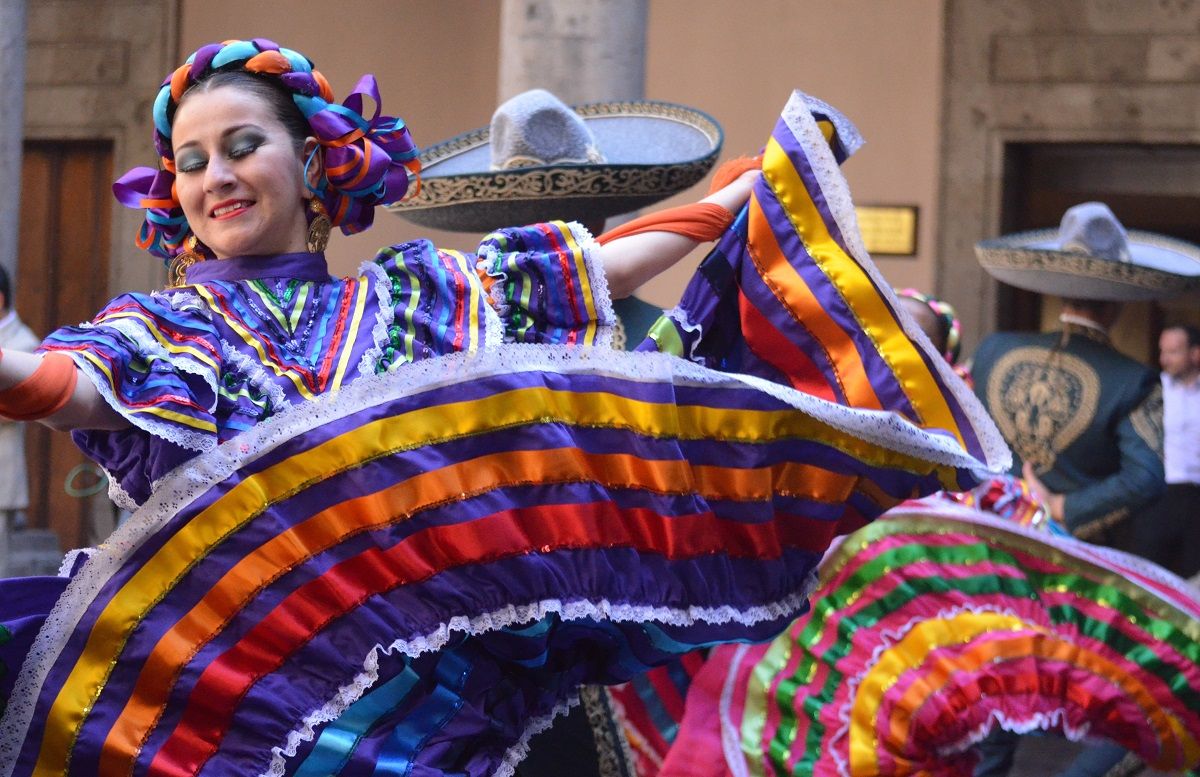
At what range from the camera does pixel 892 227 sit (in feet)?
27.1

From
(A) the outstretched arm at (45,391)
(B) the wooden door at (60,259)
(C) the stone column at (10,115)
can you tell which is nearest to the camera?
(A) the outstretched arm at (45,391)

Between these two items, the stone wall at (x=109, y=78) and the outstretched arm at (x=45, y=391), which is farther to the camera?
the stone wall at (x=109, y=78)

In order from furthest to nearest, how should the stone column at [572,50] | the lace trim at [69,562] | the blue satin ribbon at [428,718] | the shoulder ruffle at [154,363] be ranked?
the stone column at [572,50] → the lace trim at [69,562] → the blue satin ribbon at [428,718] → the shoulder ruffle at [154,363]

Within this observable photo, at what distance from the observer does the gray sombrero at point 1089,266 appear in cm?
519

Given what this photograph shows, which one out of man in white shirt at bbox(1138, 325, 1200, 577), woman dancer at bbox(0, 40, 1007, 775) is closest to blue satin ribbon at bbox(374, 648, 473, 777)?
woman dancer at bbox(0, 40, 1007, 775)

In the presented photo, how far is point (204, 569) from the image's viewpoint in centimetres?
198

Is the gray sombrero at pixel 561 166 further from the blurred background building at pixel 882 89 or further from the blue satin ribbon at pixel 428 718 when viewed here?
the blurred background building at pixel 882 89

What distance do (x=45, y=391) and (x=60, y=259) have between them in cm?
833

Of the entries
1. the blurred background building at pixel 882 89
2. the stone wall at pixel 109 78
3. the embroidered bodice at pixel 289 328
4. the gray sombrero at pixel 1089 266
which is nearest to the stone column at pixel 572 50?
the gray sombrero at pixel 1089 266

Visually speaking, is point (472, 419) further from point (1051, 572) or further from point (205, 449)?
point (1051, 572)

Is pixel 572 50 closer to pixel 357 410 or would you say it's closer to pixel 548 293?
pixel 548 293

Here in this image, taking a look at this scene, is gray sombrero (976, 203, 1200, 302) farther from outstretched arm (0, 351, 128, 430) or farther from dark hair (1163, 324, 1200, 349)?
outstretched arm (0, 351, 128, 430)

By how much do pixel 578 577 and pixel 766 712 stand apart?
1.35 meters

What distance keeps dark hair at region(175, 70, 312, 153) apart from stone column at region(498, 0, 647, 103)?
311 cm
